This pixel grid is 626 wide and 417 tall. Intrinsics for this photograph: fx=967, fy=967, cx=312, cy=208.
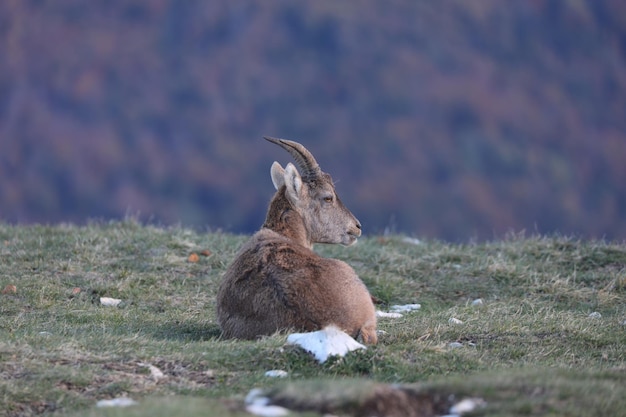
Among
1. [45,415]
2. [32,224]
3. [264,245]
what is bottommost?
[45,415]

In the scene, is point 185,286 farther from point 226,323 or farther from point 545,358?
point 545,358

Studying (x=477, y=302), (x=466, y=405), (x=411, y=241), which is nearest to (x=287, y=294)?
(x=466, y=405)

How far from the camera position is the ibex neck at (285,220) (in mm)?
10242

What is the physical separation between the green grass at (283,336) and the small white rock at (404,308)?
14 cm

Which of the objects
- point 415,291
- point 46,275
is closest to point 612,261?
point 415,291

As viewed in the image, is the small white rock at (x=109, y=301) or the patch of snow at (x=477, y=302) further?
the patch of snow at (x=477, y=302)

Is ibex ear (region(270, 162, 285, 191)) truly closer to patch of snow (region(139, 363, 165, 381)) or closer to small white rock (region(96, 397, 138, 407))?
patch of snow (region(139, 363, 165, 381))

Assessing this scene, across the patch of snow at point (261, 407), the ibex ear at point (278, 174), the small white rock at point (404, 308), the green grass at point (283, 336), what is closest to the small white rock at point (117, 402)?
the green grass at point (283, 336)

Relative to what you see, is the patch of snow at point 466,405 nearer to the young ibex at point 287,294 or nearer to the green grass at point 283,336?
the green grass at point 283,336

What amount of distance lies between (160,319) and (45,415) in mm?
3925

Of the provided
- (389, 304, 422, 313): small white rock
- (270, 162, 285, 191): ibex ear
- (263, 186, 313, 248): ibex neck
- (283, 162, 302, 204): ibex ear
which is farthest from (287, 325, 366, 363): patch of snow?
(389, 304, 422, 313): small white rock

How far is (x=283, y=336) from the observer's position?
8172mm

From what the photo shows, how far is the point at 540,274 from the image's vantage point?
12.9 m

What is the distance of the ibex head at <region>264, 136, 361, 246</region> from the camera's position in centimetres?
1044
